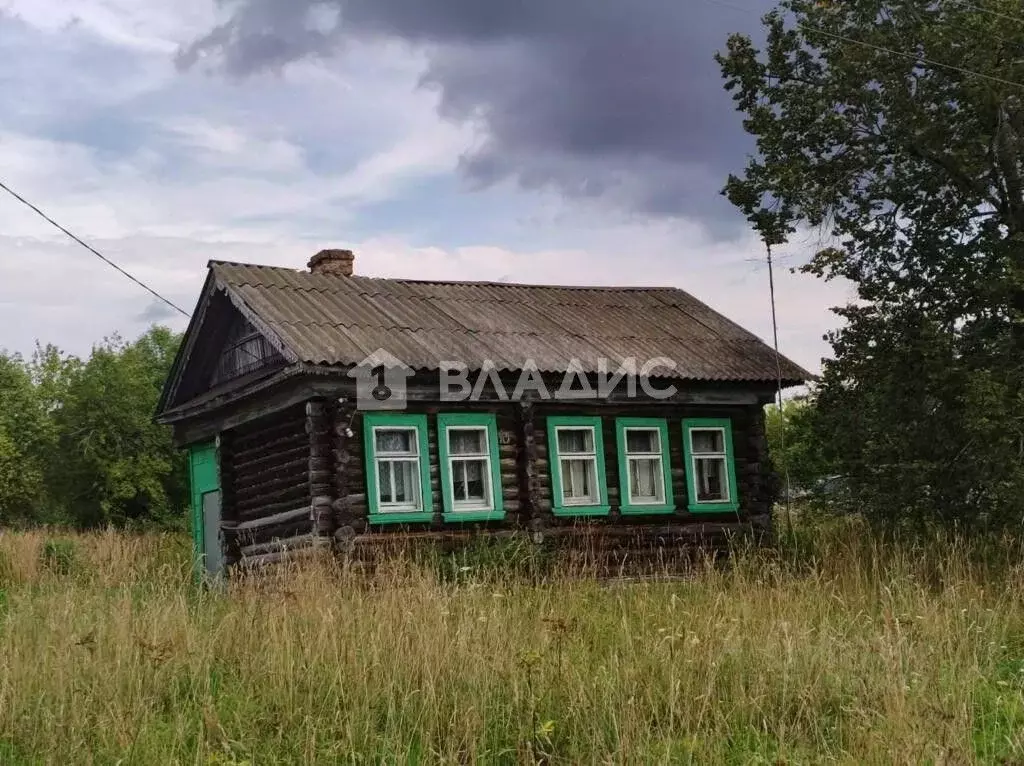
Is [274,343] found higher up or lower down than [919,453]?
higher up

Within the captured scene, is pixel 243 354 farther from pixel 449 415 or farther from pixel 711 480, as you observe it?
pixel 711 480

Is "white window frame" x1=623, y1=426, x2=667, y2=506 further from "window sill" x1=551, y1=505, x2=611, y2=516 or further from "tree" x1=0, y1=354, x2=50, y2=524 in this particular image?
"tree" x1=0, y1=354, x2=50, y2=524

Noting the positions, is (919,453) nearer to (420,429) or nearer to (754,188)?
(754,188)

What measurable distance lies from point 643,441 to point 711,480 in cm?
141

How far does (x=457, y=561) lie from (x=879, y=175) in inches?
328

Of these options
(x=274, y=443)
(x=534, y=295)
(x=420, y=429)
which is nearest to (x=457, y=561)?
(x=420, y=429)

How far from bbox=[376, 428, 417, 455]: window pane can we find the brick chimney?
159 inches

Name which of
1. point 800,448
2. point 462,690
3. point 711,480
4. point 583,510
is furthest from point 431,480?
point 800,448

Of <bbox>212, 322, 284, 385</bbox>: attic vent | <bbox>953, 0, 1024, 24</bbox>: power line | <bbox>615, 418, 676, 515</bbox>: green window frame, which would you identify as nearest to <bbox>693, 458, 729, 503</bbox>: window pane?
<bbox>615, 418, 676, 515</bbox>: green window frame

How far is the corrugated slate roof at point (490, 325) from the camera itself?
50.1 ft

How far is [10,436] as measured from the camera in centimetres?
4091

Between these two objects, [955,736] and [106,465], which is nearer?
[955,736]

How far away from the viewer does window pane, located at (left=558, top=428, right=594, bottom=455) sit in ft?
54.9

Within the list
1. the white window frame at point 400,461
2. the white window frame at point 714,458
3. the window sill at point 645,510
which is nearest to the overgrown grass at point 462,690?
the white window frame at point 400,461
